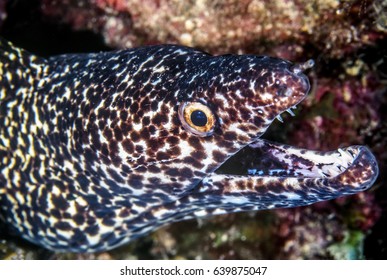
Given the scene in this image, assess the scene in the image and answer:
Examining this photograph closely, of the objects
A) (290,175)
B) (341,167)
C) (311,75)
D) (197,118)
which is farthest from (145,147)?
(311,75)

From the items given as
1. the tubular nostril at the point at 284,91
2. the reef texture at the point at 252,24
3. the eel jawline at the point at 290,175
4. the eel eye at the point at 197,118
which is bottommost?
the eel jawline at the point at 290,175

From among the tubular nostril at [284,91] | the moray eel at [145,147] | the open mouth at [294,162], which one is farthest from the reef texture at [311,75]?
the tubular nostril at [284,91]

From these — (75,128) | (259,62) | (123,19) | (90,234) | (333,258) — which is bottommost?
(333,258)

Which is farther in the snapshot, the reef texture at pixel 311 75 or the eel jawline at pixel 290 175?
the reef texture at pixel 311 75

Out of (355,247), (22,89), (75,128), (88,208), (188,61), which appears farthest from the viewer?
(355,247)

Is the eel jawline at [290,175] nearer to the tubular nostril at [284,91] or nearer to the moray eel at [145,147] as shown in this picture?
the moray eel at [145,147]
